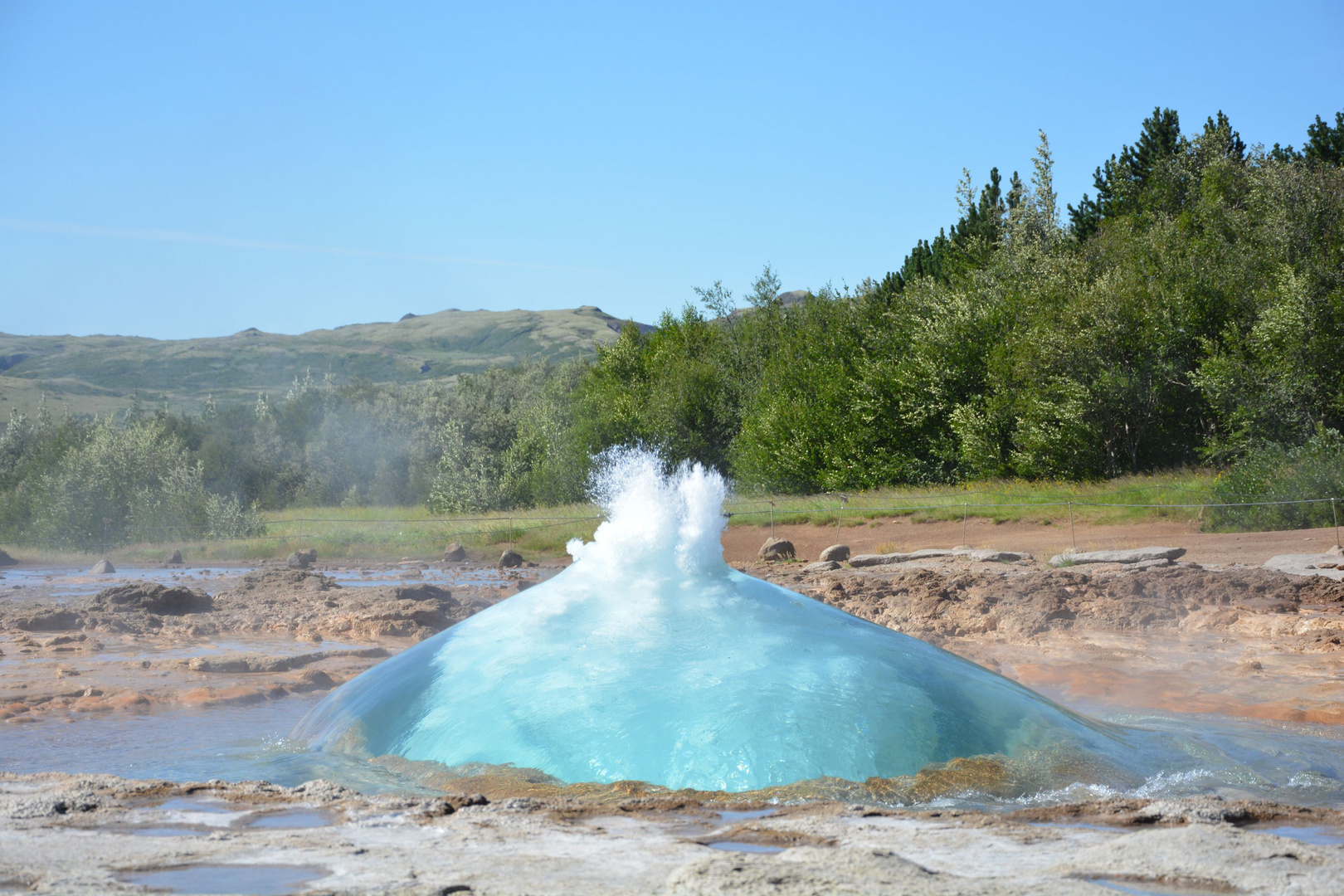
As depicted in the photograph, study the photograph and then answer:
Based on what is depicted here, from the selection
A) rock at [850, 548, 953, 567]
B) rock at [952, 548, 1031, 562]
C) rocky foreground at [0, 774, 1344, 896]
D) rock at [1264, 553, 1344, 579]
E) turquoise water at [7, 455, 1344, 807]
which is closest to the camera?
rocky foreground at [0, 774, 1344, 896]

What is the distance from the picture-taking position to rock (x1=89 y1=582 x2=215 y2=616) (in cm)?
1481

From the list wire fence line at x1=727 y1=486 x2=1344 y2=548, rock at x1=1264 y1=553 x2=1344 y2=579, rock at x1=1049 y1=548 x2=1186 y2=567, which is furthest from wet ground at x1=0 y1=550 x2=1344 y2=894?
wire fence line at x1=727 y1=486 x2=1344 y2=548

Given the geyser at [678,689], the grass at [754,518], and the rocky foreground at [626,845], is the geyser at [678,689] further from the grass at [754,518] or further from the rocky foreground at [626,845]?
the grass at [754,518]

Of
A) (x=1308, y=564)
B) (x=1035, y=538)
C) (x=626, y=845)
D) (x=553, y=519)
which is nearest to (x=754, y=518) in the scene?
(x=553, y=519)

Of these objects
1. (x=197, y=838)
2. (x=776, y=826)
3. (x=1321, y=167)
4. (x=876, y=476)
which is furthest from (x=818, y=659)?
(x=1321, y=167)

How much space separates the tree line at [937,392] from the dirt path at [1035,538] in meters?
2.76

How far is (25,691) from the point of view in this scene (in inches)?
340

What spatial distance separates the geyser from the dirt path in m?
13.3

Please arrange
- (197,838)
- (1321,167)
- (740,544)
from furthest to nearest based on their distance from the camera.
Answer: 1. (1321,167)
2. (740,544)
3. (197,838)

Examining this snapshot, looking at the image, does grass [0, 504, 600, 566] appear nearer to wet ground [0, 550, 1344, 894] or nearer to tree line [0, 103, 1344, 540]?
tree line [0, 103, 1344, 540]

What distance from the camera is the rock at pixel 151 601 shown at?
1481 cm

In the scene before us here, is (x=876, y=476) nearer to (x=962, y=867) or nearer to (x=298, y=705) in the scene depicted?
(x=298, y=705)

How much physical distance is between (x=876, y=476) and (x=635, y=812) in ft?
114

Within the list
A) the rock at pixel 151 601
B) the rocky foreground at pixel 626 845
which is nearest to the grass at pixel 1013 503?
the rock at pixel 151 601
